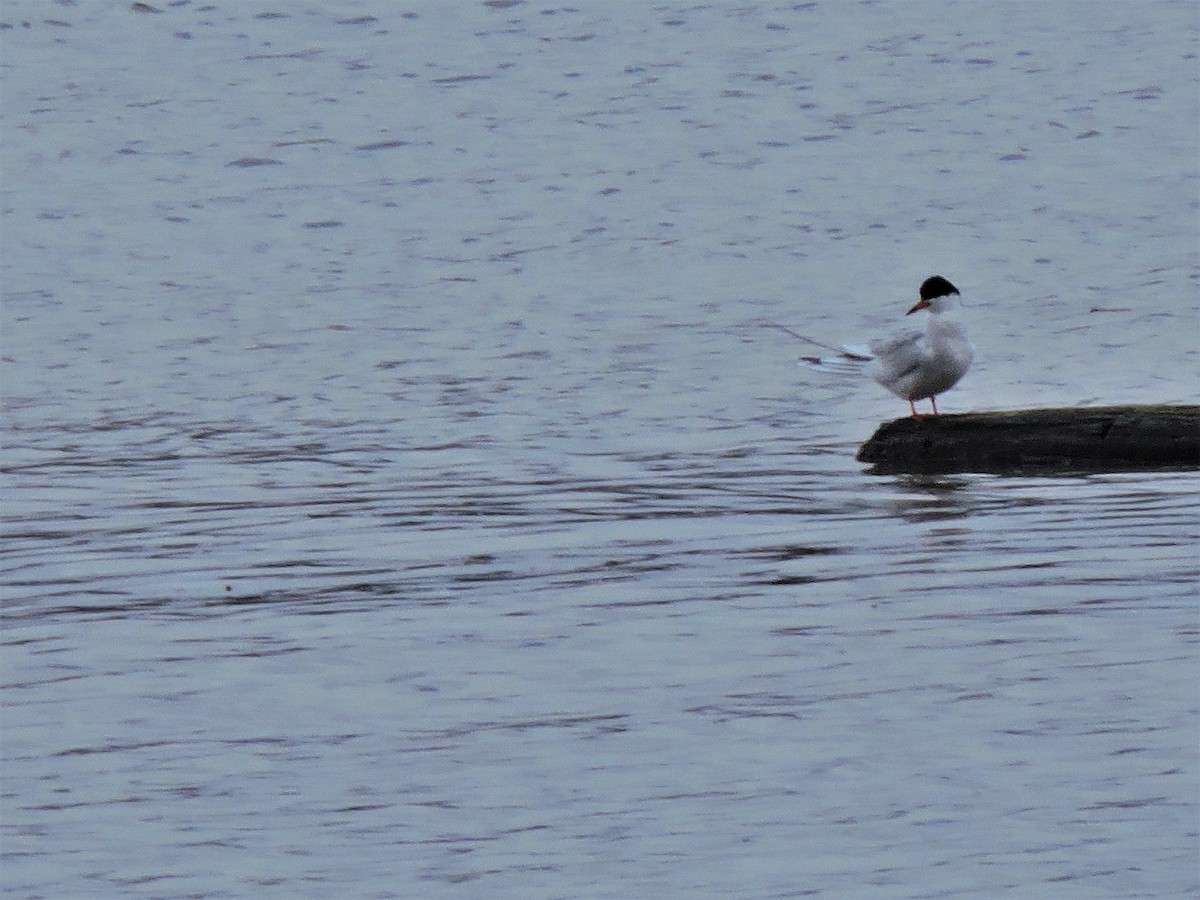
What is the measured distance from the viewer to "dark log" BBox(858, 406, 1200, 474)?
1002 cm

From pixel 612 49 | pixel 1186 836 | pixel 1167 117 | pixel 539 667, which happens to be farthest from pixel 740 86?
pixel 1186 836

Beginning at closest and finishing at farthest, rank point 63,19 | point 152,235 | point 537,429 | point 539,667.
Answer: point 539,667 < point 537,429 < point 152,235 < point 63,19

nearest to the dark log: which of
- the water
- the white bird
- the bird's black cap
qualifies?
the water

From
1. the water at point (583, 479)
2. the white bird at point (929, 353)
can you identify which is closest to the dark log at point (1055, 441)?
the water at point (583, 479)

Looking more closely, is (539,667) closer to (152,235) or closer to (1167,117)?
(152,235)

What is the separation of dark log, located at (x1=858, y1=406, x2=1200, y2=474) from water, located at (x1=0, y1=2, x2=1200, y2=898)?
12 centimetres

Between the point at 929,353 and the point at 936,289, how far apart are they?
1.12ft

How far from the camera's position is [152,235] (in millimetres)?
19875

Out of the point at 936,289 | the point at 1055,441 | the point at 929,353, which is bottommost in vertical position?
the point at 1055,441

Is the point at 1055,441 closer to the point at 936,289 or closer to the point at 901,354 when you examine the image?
the point at 901,354

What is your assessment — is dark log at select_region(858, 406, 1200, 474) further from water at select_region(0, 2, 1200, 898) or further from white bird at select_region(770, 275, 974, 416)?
white bird at select_region(770, 275, 974, 416)

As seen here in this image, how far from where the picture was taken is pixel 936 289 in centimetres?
1115

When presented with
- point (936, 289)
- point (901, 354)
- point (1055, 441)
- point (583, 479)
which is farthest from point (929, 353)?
point (583, 479)

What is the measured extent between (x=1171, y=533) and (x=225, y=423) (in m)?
5.63
